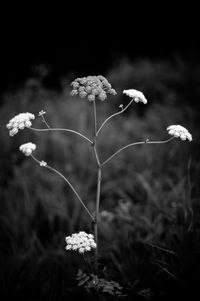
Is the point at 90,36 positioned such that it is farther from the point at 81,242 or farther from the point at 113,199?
the point at 81,242

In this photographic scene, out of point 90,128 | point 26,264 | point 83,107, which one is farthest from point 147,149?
point 26,264

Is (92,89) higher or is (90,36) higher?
(90,36)

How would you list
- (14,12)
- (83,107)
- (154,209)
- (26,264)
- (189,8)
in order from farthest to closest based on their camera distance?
(189,8), (14,12), (83,107), (154,209), (26,264)

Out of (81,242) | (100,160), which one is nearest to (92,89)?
(81,242)

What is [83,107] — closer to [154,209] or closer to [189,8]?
[154,209]

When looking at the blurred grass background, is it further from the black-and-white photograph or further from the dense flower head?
the dense flower head

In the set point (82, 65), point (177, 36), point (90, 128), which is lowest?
point (90, 128)
